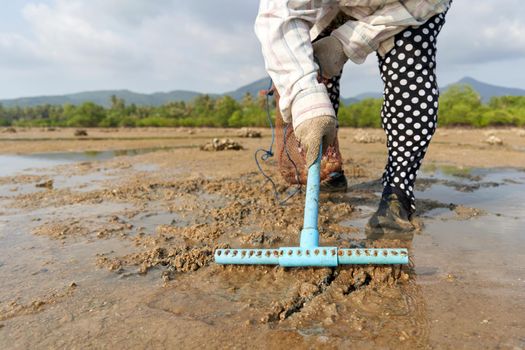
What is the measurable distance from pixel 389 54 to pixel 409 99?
27 cm

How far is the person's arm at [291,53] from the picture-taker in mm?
1552

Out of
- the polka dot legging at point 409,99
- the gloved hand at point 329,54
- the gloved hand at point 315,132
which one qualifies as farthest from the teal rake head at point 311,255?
the gloved hand at point 329,54

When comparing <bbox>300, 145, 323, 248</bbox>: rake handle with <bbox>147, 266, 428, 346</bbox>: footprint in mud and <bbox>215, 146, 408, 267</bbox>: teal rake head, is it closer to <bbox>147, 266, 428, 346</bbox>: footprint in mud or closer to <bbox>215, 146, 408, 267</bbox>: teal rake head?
<bbox>215, 146, 408, 267</bbox>: teal rake head


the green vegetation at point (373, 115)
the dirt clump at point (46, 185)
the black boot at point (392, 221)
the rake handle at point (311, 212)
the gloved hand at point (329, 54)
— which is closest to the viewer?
the rake handle at point (311, 212)

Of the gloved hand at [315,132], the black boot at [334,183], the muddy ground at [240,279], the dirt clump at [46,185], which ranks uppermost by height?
the gloved hand at [315,132]

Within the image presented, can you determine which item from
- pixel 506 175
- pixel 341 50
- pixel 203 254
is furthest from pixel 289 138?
pixel 506 175

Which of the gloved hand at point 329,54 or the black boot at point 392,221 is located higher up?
the gloved hand at point 329,54

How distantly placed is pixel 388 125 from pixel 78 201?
2050 millimetres

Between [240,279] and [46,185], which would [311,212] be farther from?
[46,185]

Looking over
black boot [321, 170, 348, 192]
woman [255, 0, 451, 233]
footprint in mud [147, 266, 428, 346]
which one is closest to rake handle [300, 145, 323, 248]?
footprint in mud [147, 266, 428, 346]

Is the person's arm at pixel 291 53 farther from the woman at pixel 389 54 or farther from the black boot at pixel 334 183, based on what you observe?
the black boot at pixel 334 183

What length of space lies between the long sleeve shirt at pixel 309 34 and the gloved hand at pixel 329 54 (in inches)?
1.7

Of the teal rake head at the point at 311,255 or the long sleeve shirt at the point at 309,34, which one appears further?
the long sleeve shirt at the point at 309,34

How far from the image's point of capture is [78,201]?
8.42 ft
